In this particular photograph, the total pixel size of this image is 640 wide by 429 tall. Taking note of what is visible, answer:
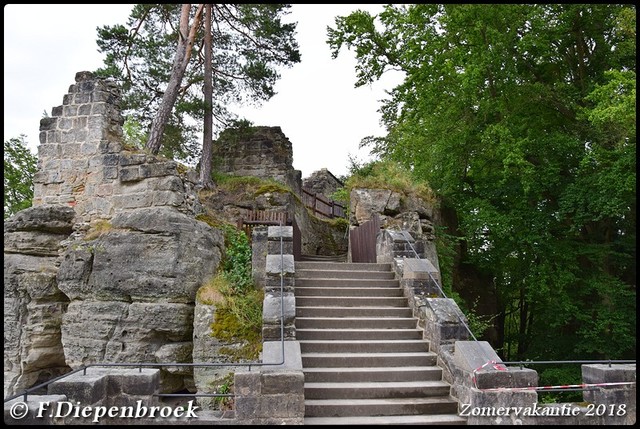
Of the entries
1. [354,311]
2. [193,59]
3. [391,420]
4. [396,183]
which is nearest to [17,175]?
[193,59]

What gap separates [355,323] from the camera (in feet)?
25.6

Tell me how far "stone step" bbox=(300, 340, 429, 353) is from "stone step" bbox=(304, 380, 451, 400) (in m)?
0.75

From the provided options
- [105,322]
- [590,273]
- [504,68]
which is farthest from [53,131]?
[590,273]

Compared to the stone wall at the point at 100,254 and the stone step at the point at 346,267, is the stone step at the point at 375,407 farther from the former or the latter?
the stone step at the point at 346,267

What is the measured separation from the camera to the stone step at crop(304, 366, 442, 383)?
6.64 meters

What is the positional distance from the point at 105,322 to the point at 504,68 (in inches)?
407

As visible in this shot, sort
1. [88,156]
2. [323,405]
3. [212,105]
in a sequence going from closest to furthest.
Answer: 1. [323,405]
2. [88,156]
3. [212,105]

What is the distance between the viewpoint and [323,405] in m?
6.04

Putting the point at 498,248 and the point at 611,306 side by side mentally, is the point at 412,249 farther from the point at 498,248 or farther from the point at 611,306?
the point at 611,306

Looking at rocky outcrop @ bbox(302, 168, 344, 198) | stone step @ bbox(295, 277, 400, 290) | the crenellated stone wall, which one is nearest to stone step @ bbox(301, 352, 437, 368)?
stone step @ bbox(295, 277, 400, 290)

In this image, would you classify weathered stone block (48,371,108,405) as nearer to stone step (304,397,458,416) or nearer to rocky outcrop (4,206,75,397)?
stone step (304,397,458,416)

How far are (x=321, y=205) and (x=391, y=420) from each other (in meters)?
16.5

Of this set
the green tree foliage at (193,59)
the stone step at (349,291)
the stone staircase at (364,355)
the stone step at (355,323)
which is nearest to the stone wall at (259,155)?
the green tree foliage at (193,59)

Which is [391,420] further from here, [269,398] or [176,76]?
[176,76]
